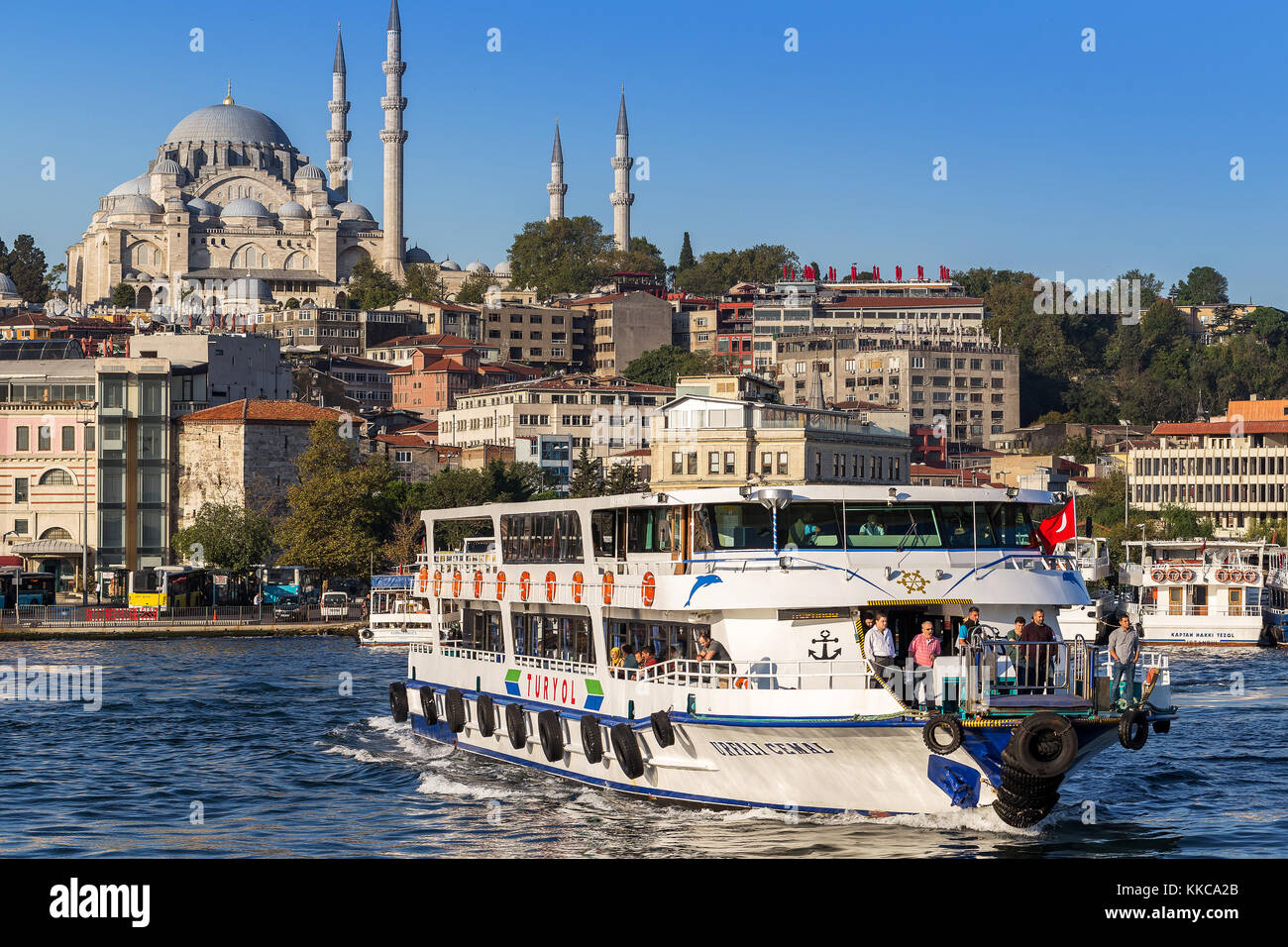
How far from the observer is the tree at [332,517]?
6431cm

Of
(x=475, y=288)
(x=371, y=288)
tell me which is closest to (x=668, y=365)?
(x=475, y=288)

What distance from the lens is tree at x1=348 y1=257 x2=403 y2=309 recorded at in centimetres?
14825

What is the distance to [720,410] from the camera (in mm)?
80500

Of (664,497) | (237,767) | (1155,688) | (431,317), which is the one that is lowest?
(237,767)

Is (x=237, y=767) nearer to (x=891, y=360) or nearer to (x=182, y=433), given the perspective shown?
(x=182, y=433)

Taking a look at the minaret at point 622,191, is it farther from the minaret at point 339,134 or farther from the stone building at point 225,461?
the stone building at point 225,461

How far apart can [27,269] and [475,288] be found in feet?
144

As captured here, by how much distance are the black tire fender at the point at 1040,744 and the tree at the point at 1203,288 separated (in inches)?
6509

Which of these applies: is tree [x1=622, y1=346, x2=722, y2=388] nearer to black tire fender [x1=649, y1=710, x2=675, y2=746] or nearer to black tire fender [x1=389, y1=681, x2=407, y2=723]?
black tire fender [x1=389, y1=681, x2=407, y2=723]

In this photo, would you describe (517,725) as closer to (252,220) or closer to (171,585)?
(171,585)

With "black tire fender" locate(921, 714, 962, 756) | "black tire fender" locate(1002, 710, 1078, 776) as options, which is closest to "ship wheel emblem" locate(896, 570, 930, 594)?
"black tire fender" locate(921, 714, 962, 756)

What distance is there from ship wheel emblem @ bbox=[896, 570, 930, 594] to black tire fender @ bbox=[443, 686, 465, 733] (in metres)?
9.04
